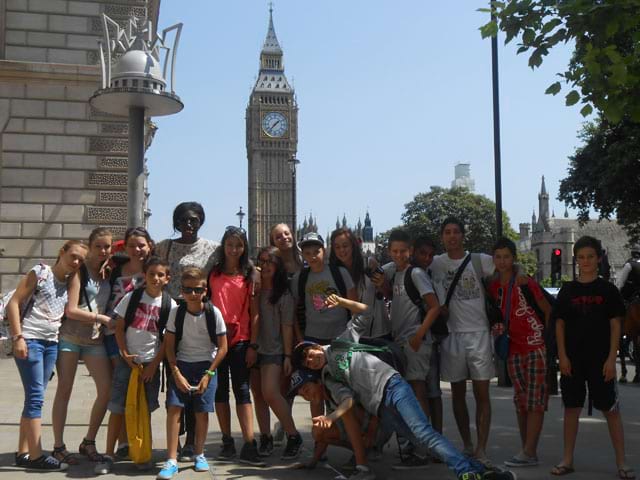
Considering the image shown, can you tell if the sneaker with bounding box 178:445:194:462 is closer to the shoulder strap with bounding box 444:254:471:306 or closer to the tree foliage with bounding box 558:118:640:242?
the shoulder strap with bounding box 444:254:471:306

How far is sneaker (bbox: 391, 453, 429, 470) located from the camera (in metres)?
6.32

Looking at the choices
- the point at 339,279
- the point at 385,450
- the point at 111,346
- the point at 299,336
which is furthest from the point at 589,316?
the point at 111,346

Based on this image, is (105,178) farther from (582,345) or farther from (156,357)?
(582,345)

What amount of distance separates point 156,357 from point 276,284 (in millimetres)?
1213

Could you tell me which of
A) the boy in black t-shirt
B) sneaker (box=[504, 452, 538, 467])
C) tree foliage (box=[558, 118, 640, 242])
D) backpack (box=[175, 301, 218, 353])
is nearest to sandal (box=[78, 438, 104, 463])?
backpack (box=[175, 301, 218, 353])

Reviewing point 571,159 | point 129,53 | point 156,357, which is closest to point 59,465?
point 156,357

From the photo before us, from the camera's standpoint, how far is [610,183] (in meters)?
26.6

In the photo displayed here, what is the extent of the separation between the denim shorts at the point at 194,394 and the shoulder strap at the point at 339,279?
1.26m

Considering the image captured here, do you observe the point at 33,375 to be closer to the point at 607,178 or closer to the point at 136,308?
the point at 136,308

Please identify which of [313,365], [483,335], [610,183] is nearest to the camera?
[313,365]

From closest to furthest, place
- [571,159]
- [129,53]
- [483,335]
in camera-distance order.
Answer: [483,335] → [129,53] → [571,159]

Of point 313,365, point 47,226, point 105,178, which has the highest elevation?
point 105,178

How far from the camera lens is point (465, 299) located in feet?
21.4

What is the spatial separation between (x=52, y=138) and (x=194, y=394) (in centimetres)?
1083
